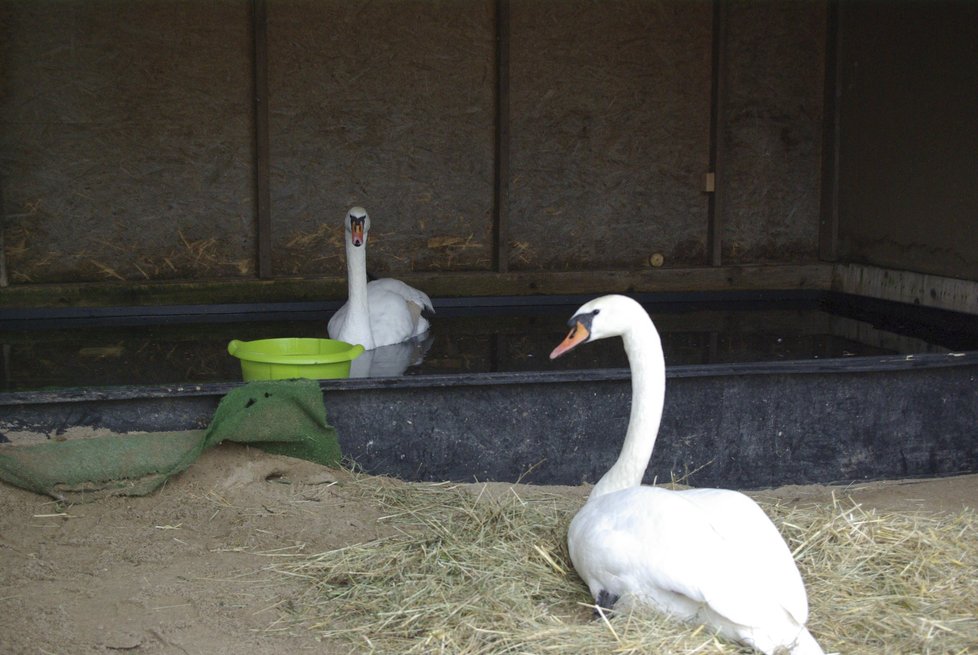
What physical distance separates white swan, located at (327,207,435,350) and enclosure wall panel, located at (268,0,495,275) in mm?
1497

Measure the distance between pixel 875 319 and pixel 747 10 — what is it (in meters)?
3.10

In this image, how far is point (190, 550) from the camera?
462cm

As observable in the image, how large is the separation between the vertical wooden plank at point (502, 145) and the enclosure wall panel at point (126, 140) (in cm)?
210

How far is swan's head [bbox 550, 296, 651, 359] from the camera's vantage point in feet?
13.5

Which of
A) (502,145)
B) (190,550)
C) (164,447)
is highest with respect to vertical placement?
(502,145)

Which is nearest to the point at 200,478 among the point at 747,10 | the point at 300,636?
the point at 300,636

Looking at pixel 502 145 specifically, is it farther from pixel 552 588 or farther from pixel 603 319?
pixel 552 588

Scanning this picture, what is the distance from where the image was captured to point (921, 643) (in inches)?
144

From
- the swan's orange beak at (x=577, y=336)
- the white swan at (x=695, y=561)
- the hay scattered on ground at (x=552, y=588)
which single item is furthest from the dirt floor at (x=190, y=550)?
the swan's orange beak at (x=577, y=336)

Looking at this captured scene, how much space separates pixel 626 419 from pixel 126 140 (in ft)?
18.7

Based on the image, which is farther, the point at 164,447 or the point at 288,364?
the point at 288,364

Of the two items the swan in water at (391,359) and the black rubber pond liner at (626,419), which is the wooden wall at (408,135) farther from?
the black rubber pond liner at (626,419)

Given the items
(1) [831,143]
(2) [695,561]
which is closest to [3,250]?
(1) [831,143]

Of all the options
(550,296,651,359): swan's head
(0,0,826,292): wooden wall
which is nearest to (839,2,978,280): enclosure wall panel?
(0,0,826,292): wooden wall
